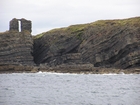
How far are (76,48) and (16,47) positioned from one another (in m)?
22.6

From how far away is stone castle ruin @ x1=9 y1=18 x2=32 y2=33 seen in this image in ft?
498

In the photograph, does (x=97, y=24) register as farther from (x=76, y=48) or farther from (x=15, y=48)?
(x=15, y=48)

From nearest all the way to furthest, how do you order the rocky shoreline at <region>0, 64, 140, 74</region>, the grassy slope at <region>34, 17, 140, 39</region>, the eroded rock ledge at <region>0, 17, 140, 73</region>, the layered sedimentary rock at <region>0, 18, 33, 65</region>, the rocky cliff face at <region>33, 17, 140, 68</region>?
the rocky shoreline at <region>0, 64, 140, 74</region> → the eroded rock ledge at <region>0, 17, 140, 73</region> → the rocky cliff face at <region>33, 17, 140, 68</region> → the grassy slope at <region>34, 17, 140, 39</region> → the layered sedimentary rock at <region>0, 18, 33, 65</region>

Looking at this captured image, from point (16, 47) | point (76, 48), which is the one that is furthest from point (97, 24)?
point (16, 47)

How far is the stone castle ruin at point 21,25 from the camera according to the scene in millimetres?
151750

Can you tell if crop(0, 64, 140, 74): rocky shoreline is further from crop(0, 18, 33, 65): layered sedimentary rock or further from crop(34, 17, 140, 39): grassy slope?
crop(34, 17, 140, 39): grassy slope

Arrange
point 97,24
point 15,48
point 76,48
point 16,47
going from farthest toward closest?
1. point 97,24
2. point 76,48
3. point 16,47
4. point 15,48

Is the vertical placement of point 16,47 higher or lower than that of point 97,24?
lower

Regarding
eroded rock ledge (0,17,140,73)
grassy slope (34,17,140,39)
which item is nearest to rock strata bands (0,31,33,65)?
eroded rock ledge (0,17,140,73)

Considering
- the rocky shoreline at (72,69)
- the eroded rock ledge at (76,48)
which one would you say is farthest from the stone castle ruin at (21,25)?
the rocky shoreline at (72,69)

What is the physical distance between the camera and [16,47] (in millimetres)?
137000

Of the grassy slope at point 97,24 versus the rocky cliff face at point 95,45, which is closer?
the rocky cliff face at point 95,45

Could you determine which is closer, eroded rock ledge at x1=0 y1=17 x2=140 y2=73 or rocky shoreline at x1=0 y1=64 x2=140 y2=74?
rocky shoreline at x1=0 y1=64 x2=140 y2=74

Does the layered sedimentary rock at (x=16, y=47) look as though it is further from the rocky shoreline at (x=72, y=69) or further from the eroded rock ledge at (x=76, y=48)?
the rocky shoreline at (x=72, y=69)
